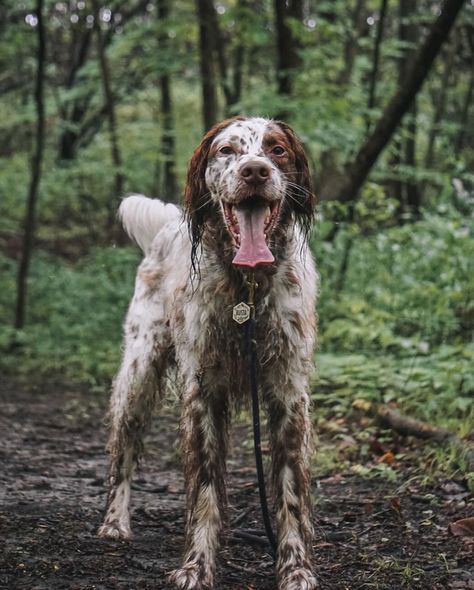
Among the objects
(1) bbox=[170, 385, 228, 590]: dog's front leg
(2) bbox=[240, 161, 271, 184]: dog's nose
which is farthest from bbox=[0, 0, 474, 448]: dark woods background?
(2) bbox=[240, 161, 271, 184]: dog's nose

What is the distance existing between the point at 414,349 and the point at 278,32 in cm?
537

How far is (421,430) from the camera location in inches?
208

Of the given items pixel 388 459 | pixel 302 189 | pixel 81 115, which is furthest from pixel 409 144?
pixel 302 189

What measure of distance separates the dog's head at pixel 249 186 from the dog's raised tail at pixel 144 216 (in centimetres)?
127

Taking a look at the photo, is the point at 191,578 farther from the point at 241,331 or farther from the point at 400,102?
the point at 400,102

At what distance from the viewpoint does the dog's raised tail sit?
496 cm

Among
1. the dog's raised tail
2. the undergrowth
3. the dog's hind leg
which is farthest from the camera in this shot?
the undergrowth

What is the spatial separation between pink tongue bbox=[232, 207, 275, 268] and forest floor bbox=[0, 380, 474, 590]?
1.43 m

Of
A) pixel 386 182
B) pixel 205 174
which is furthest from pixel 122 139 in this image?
pixel 205 174

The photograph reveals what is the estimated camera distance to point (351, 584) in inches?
134

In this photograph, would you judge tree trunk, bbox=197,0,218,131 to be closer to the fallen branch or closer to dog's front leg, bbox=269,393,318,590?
the fallen branch

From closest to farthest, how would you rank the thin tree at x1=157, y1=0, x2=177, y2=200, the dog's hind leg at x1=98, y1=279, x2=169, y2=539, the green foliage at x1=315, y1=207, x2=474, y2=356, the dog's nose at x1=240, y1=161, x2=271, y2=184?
1. the dog's nose at x1=240, y1=161, x2=271, y2=184
2. the dog's hind leg at x1=98, y1=279, x2=169, y2=539
3. the green foliage at x1=315, y1=207, x2=474, y2=356
4. the thin tree at x1=157, y1=0, x2=177, y2=200

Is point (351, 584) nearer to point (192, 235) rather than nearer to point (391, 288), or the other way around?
point (192, 235)

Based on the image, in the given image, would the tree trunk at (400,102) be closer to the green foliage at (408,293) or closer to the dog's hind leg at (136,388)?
the green foliage at (408,293)
